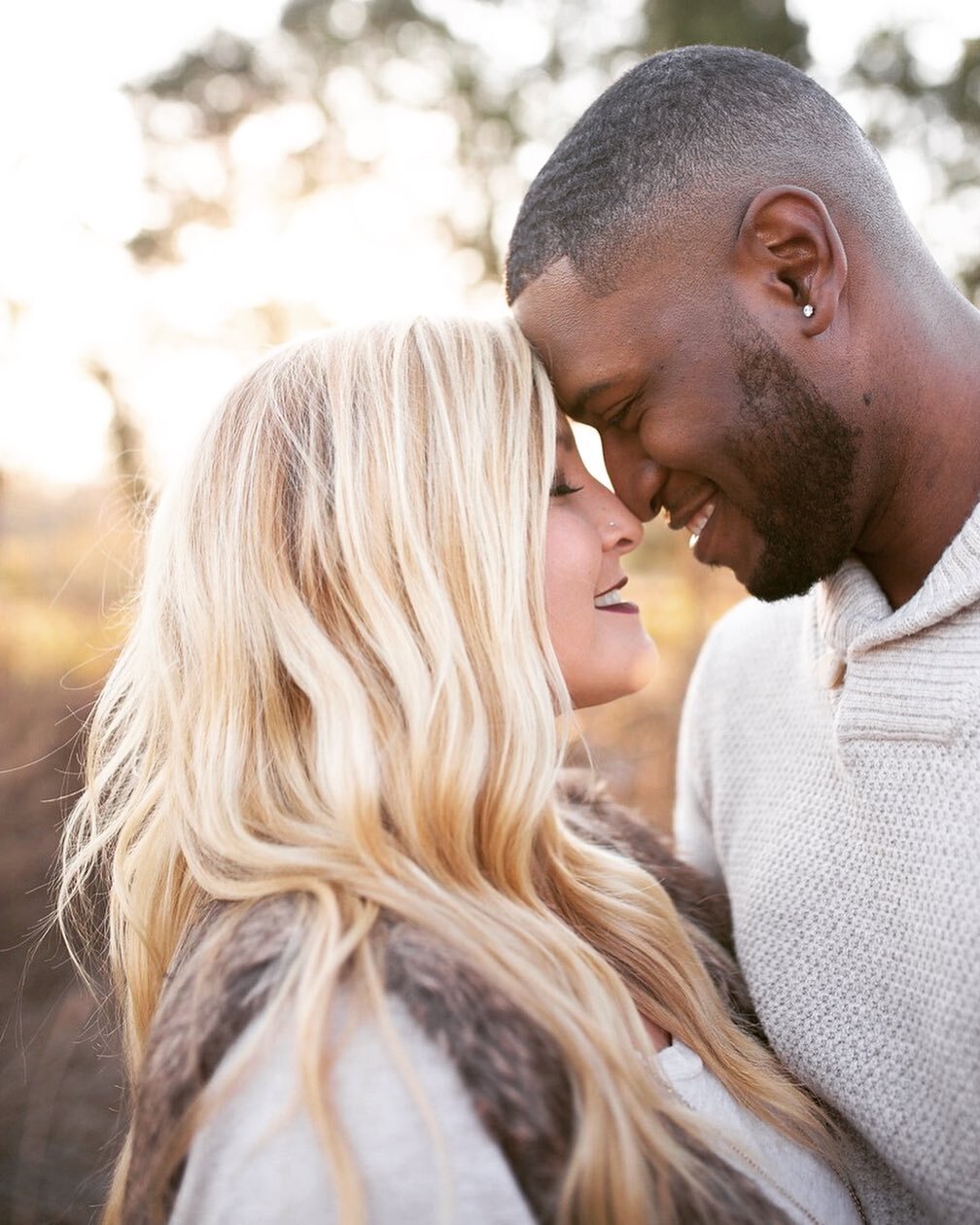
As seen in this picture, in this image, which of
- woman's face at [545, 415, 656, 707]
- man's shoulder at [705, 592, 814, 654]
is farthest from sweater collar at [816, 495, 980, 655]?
woman's face at [545, 415, 656, 707]

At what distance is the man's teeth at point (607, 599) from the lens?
2.06 meters

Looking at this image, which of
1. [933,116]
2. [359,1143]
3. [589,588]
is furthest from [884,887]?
[933,116]

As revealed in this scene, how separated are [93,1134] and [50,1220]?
40 centimetres

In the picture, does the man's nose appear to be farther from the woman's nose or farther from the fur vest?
the fur vest

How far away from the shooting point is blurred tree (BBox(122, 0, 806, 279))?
821 cm

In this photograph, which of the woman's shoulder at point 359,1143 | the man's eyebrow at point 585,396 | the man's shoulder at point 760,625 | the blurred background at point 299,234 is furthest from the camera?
the blurred background at point 299,234

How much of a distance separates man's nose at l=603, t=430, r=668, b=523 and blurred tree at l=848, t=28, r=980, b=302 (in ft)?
20.3

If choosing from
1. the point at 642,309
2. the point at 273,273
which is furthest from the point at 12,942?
the point at 273,273

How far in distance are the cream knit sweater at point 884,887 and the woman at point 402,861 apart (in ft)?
0.38

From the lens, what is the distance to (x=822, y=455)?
1.82 meters

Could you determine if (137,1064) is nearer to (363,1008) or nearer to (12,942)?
(363,1008)

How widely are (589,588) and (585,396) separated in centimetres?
37

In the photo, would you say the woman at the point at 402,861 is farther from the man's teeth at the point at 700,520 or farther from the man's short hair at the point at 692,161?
the man's short hair at the point at 692,161

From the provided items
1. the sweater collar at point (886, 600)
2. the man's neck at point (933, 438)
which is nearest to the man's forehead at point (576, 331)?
the man's neck at point (933, 438)
